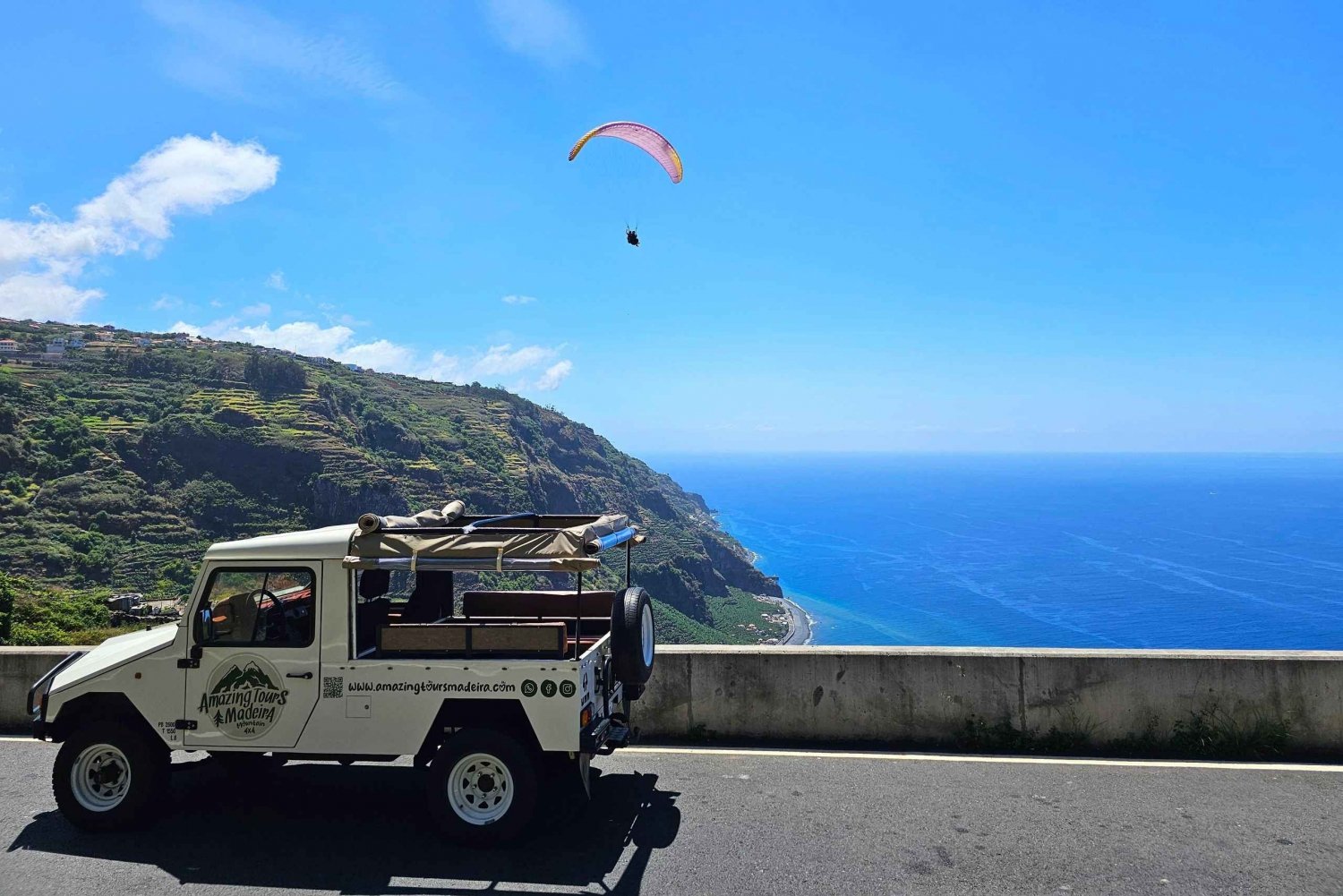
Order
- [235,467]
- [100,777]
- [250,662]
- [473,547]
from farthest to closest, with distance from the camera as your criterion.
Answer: [235,467] → [100,777] → [250,662] → [473,547]

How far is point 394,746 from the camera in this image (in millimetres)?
5871

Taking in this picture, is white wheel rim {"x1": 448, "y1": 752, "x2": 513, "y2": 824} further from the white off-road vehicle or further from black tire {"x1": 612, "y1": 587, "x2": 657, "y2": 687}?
black tire {"x1": 612, "y1": 587, "x2": 657, "y2": 687}

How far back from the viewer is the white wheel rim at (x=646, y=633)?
21.0 feet

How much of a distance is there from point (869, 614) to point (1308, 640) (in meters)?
55.6

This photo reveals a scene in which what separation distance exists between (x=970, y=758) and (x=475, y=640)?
15.6 ft

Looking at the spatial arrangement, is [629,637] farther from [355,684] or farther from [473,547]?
[355,684]

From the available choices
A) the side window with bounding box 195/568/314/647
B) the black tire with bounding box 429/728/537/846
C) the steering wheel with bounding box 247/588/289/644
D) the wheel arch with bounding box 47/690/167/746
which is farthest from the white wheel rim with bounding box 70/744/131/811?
the black tire with bounding box 429/728/537/846

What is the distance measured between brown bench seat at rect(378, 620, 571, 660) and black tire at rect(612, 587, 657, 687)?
1.43ft

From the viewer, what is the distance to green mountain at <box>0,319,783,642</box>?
62.7 metres

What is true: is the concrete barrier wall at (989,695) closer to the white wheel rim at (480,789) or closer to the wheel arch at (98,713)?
the white wheel rim at (480,789)

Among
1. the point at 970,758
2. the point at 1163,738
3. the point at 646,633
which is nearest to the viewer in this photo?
the point at 646,633

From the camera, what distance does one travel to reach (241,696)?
19.7 feet

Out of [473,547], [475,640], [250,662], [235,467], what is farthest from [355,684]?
[235,467]

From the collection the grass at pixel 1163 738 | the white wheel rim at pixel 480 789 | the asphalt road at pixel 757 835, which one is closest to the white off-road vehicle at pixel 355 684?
the white wheel rim at pixel 480 789
